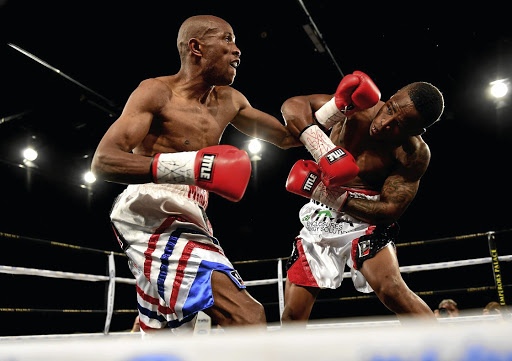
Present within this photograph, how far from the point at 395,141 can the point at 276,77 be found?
10.7 feet

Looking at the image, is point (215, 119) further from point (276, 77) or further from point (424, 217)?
point (424, 217)

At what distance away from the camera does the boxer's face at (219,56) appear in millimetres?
1663

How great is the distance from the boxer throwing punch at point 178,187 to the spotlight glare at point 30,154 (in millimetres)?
5236

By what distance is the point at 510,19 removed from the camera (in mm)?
4051

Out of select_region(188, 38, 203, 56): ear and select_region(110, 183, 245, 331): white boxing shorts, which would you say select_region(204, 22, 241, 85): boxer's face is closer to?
select_region(188, 38, 203, 56): ear

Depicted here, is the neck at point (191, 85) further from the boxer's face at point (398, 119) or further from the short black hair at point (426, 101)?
the short black hair at point (426, 101)

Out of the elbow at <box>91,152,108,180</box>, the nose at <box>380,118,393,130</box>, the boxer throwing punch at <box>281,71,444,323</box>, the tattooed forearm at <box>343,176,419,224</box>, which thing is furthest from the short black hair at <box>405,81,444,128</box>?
the elbow at <box>91,152,108,180</box>

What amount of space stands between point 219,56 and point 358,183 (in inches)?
37.7

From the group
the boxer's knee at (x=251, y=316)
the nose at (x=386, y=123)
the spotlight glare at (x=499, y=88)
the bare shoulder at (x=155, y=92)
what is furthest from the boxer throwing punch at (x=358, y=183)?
the spotlight glare at (x=499, y=88)

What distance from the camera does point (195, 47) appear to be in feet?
5.54

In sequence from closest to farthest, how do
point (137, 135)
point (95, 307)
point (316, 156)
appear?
point (137, 135)
point (316, 156)
point (95, 307)

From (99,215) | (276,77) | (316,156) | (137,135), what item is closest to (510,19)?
(276,77)

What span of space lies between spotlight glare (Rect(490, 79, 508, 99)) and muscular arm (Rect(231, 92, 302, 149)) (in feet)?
13.5

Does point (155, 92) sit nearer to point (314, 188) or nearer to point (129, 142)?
point (129, 142)
